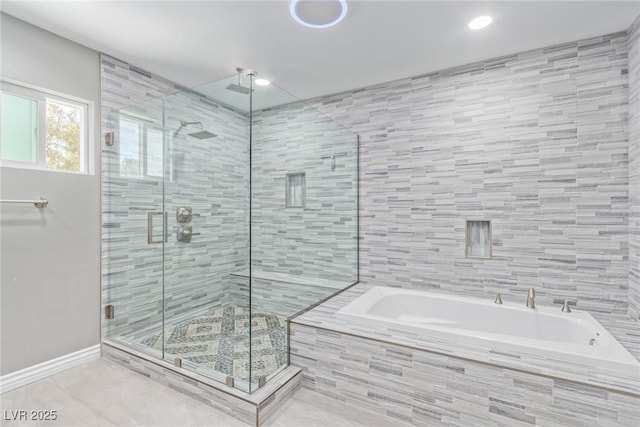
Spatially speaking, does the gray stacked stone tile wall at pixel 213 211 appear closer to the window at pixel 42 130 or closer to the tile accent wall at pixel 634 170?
the window at pixel 42 130

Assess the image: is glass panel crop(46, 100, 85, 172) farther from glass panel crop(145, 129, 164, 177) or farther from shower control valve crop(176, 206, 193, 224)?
shower control valve crop(176, 206, 193, 224)

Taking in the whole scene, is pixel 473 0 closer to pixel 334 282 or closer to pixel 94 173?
pixel 334 282

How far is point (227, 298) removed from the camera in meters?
2.36

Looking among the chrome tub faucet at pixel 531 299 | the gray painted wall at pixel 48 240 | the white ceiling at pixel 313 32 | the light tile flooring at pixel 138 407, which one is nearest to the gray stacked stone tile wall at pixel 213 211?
the gray painted wall at pixel 48 240

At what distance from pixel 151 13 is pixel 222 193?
1171mm

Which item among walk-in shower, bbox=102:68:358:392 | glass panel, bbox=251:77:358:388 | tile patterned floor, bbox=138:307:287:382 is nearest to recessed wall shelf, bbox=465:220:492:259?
glass panel, bbox=251:77:358:388

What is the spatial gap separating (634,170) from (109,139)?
3727mm

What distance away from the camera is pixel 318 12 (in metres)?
1.81

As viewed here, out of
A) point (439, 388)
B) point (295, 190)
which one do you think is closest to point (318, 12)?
point (295, 190)

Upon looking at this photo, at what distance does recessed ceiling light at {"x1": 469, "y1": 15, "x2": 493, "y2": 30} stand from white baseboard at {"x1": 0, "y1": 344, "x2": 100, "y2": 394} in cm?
350

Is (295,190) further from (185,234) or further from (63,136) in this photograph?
(63,136)

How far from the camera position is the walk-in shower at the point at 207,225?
2072 mm

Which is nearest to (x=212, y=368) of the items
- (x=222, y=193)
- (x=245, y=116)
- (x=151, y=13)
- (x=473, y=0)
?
(x=222, y=193)

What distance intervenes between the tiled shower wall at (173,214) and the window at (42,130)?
18 cm
